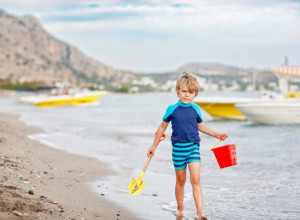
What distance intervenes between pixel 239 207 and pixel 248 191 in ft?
3.80

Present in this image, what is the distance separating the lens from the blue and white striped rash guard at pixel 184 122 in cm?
489

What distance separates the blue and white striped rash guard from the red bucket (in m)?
0.41

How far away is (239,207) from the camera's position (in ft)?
19.8

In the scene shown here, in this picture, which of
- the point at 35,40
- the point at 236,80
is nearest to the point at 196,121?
the point at 236,80

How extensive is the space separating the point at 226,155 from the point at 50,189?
96.6 inches

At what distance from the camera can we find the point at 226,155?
17.0 ft

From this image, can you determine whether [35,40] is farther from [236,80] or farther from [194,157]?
[194,157]

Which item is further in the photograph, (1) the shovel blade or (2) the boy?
(1) the shovel blade

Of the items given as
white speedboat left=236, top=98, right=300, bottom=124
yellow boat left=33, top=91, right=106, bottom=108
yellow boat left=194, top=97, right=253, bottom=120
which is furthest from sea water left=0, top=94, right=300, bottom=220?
yellow boat left=33, top=91, right=106, bottom=108

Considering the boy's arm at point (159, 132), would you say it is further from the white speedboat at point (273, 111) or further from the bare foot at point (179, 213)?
the white speedboat at point (273, 111)

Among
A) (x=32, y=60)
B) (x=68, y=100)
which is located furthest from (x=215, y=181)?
(x=32, y=60)

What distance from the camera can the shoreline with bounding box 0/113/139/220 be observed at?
464 centimetres

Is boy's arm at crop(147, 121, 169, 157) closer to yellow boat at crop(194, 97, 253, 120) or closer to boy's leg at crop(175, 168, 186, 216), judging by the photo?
boy's leg at crop(175, 168, 186, 216)

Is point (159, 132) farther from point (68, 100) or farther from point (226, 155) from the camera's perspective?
point (68, 100)
